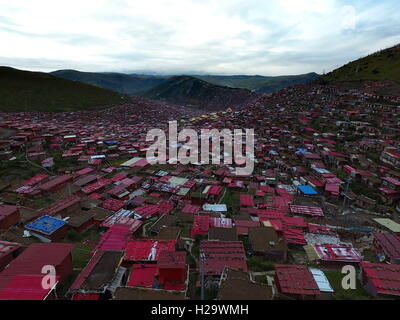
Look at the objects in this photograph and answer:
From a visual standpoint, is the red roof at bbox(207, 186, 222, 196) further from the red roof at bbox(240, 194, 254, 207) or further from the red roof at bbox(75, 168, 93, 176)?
the red roof at bbox(75, 168, 93, 176)

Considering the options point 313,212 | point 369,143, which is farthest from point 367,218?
point 369,143

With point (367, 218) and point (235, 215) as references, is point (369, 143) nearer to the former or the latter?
point (367, 218)

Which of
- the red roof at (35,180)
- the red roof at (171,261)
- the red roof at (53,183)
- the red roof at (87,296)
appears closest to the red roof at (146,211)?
the red roof at (171,261)

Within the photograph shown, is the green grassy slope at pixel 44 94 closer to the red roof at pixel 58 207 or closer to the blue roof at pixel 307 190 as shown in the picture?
the red roof at pixel 58 207

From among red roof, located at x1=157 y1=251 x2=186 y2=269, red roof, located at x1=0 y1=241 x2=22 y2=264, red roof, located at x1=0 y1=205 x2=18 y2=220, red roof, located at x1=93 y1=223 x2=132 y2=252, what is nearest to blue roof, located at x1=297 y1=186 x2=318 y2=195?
red roof, located at x1=157 y1=251 x2=186 y2=269

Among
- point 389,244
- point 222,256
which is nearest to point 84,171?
point 222,256

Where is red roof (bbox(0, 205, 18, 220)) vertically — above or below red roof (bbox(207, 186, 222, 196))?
above
